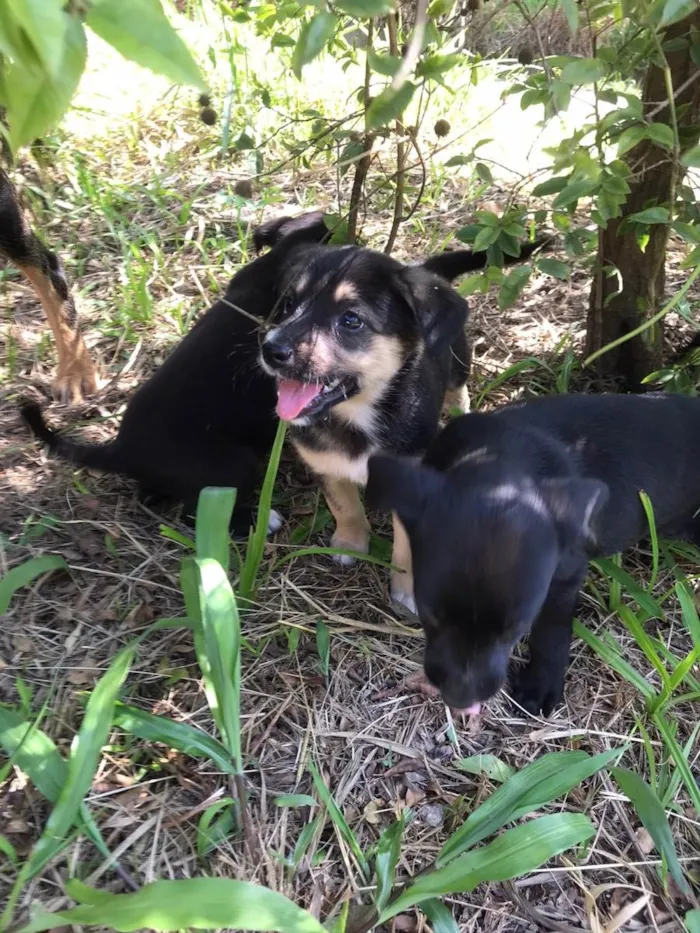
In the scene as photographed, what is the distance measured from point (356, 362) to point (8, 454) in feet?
5.60

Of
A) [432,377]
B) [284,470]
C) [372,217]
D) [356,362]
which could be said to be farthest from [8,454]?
[372,217]

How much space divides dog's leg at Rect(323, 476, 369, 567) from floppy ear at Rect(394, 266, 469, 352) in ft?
2.20

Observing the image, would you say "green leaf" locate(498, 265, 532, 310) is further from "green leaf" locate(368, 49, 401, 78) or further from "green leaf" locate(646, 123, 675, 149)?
"green leaf" locate(368, 49, 401, 78)

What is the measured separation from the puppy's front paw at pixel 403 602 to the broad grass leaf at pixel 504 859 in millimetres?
988

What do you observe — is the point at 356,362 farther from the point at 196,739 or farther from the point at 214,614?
the point at 196,739

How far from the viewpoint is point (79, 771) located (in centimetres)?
172

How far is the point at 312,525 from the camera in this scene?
307cm

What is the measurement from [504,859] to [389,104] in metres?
2.03

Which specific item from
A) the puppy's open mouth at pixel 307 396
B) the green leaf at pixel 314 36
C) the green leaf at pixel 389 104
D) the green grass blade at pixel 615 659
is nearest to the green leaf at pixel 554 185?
the green leaf at pixel 389 104

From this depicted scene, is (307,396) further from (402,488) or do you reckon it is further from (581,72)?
(581,72)

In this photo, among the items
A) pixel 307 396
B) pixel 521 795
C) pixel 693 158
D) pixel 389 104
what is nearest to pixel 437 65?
pixel 389 104

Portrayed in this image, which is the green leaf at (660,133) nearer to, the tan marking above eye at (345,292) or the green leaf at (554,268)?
the green leaf at (554,268)

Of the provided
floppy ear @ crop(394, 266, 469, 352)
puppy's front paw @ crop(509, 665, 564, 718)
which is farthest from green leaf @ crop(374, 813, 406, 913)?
floppy ear @ crop(394, 266, 469, 352)

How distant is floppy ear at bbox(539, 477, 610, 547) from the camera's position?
2.01m
